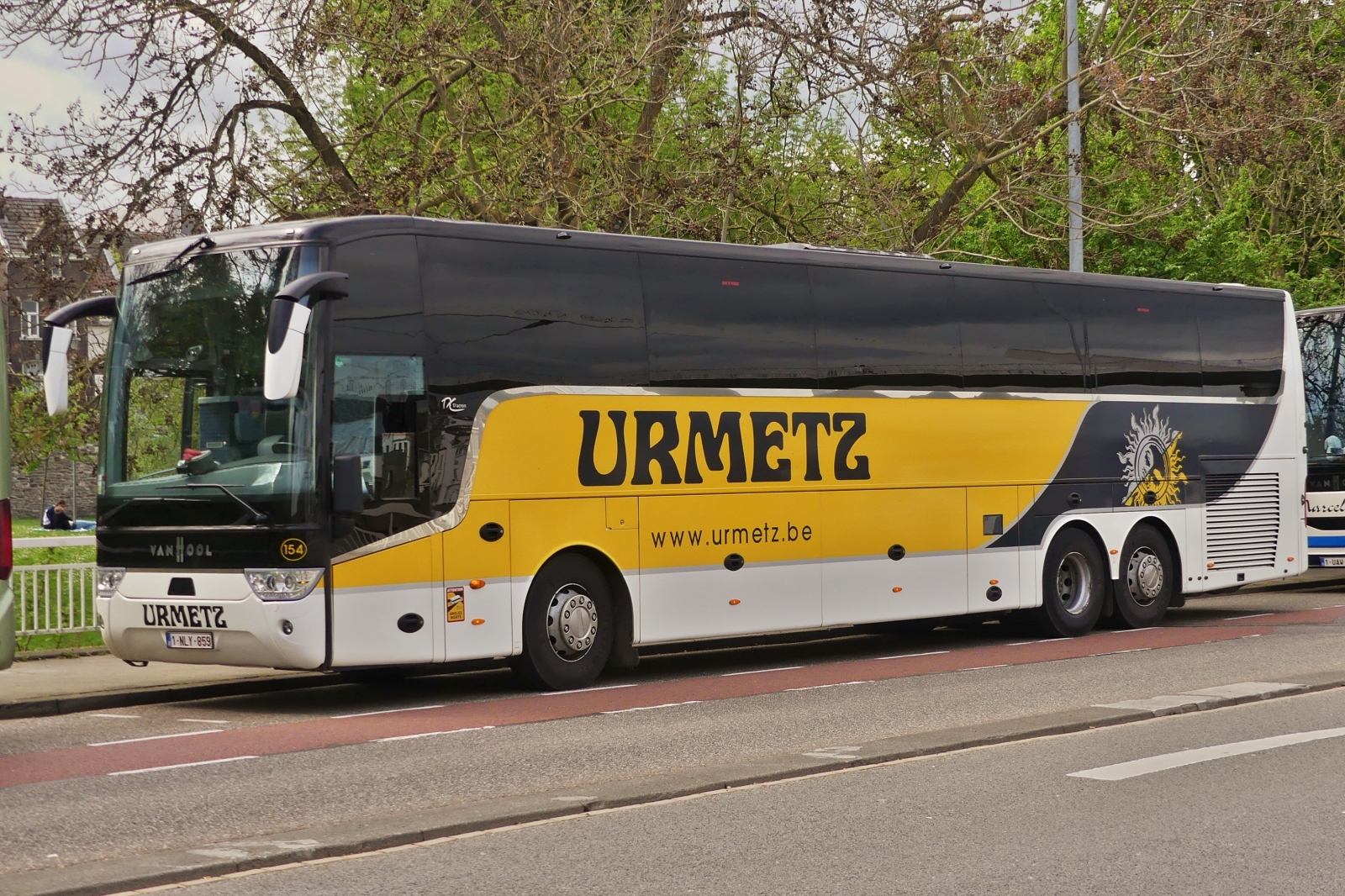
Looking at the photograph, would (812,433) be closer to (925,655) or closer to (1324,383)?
(925,655)

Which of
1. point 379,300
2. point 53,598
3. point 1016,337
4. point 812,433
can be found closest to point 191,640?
point 379,300

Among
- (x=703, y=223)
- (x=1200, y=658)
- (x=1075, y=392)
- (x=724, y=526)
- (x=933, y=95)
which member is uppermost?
(x=933, y=95)

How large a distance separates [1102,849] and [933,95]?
50.4 ft

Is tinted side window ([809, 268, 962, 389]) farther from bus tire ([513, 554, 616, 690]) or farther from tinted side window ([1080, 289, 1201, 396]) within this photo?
bus tire ([513, 554, 616, 690])

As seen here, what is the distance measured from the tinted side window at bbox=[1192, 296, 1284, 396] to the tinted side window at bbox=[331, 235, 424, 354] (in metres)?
10.7

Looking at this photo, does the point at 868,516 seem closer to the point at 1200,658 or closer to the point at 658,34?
the point at 1200,658

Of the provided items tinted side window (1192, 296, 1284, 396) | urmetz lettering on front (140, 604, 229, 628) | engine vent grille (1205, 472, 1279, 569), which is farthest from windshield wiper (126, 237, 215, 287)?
engine vent grille (1205, 472, 1279, 569)

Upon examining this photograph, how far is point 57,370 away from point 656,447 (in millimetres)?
4878

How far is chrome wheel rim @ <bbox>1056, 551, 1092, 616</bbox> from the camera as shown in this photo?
58.8 ft

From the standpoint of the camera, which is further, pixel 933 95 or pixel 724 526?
pixel 933 95

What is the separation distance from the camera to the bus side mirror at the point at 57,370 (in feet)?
38.1

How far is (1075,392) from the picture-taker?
59.0ft

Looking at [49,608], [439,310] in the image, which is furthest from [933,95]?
[49,608]

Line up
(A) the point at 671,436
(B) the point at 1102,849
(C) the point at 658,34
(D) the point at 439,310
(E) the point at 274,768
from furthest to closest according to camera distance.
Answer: (C) the point at 658,34 → (A) the point at 671,436 → (D) the point at 439,310 → (E) the point at 274,768 → (B) the point at 1102,849
